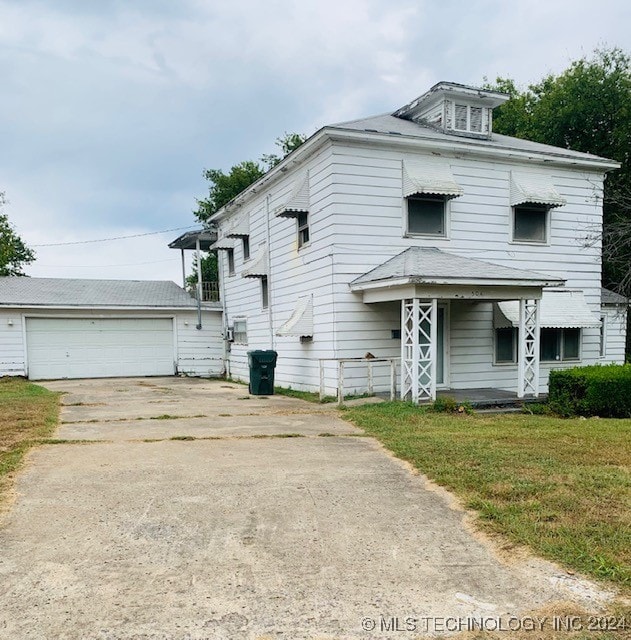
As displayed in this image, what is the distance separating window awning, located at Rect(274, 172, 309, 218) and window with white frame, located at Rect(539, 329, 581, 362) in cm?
678

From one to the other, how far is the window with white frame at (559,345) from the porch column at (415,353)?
424 centimetres

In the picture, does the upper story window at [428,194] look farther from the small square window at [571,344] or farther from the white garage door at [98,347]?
the white garage door at [98,347]

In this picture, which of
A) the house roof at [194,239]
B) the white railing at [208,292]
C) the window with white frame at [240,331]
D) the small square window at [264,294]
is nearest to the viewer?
the small square window at [264,294]

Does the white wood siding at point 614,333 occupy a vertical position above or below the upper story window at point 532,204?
below

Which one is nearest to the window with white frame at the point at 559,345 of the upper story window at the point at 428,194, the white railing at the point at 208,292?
the upper story window at the point at 428,194

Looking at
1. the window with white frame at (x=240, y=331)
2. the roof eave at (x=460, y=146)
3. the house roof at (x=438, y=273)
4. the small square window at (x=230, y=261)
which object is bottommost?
the window with white frame at (x=240, y=331)

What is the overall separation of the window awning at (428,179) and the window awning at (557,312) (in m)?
2.95

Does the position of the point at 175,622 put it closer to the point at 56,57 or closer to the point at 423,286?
the point at 423,286

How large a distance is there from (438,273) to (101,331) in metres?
13.8

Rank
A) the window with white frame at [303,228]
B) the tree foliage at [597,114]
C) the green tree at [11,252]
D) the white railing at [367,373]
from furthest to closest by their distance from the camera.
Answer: the green tree at [11,252] < the tree foliage at [597,114] < the window with white frame at [303,228] < the white railing at [367,373]

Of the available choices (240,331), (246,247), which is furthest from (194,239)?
(240,331)

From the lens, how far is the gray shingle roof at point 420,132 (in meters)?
12.5

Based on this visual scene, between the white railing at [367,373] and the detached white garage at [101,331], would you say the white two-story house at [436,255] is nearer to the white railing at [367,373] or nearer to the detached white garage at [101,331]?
the white railing at [367,373]

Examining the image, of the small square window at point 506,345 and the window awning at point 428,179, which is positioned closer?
the window awning at point 428,179
